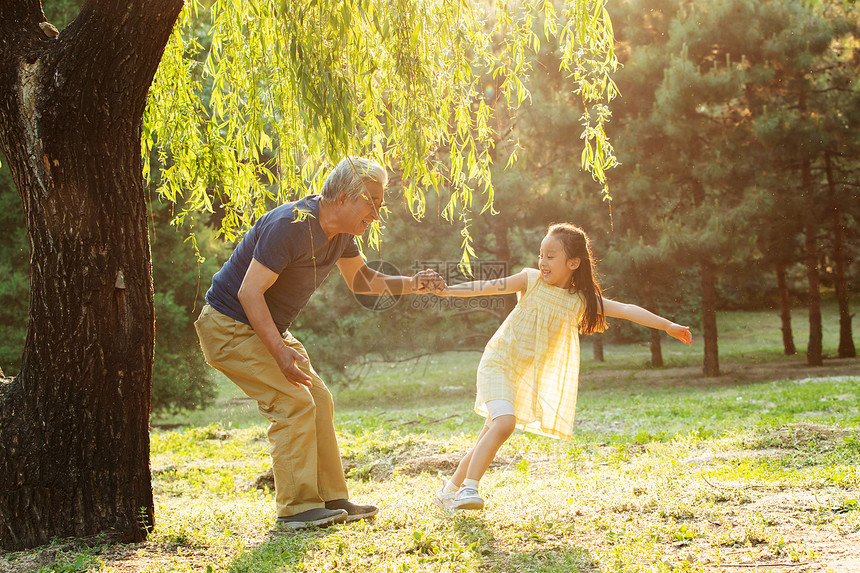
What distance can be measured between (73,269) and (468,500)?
2210mm

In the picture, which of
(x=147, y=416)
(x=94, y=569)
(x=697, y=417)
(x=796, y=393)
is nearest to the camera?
(x=94, y=569)

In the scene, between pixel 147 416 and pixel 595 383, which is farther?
pixel 595 383

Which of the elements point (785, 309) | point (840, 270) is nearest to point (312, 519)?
point (840, 270)

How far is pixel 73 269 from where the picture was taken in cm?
332

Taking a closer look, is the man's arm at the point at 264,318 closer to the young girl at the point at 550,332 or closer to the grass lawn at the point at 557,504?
the grass lawn at the point at 557,504

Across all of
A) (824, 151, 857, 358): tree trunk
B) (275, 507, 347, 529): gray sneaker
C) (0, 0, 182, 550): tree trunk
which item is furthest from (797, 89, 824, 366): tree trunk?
(0, 0, 182, 550): tree trunk

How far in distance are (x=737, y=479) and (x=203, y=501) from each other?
3546 mm

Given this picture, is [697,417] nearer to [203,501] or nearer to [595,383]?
[203,501]

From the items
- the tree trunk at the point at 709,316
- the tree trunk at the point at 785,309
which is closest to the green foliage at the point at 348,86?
the tree trunk at the point at 709,316

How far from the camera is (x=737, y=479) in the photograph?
4.26 meters

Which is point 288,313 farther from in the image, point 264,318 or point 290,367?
point 290,367

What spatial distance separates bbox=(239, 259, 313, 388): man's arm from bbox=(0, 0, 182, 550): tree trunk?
58 cm

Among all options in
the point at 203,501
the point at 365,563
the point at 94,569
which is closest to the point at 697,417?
the point at 203,501

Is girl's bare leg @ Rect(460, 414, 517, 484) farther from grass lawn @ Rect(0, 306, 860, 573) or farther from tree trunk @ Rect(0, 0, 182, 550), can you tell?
tree trunk @ Rect(0, 0, 182, 550)
